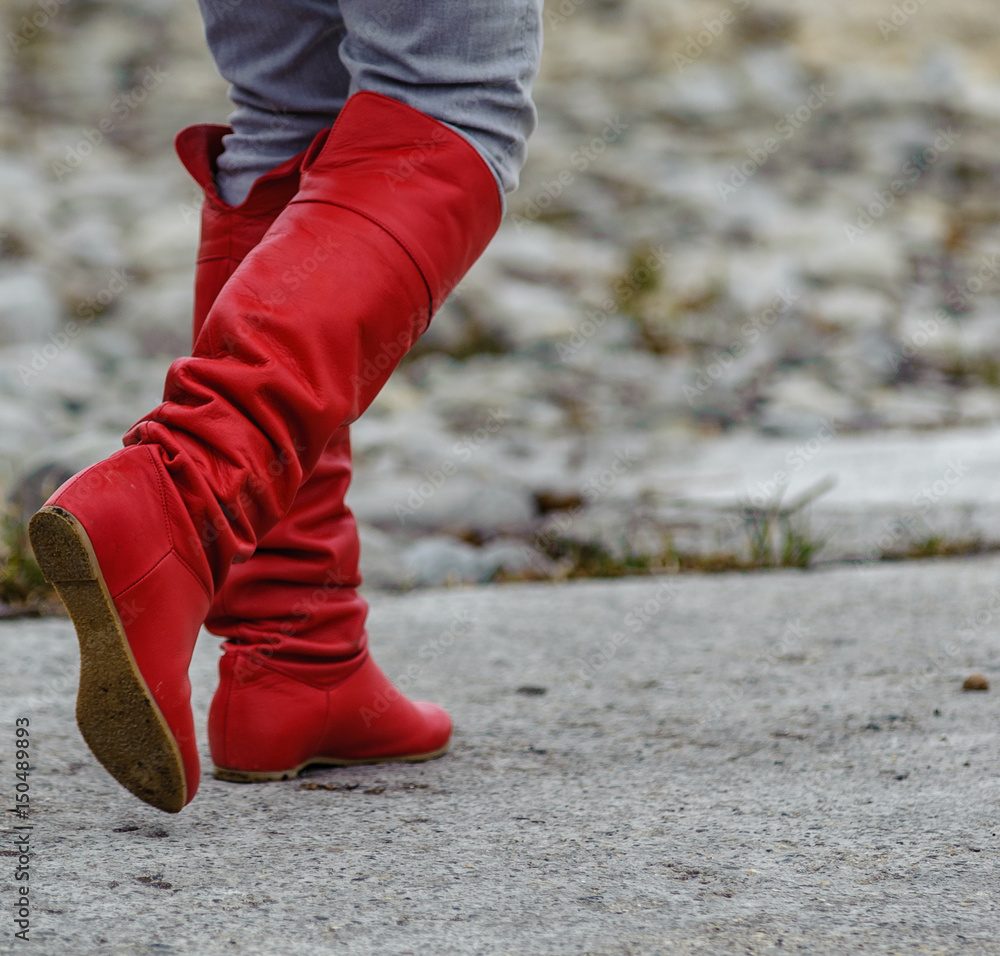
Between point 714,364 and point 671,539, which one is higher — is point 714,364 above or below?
above

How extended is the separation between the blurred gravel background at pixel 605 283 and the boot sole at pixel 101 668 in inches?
62.2

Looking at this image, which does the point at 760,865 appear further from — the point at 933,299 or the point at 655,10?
the point at 655,10

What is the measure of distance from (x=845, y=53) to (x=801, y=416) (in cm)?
949

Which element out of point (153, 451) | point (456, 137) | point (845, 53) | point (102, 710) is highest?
point (845, 53)

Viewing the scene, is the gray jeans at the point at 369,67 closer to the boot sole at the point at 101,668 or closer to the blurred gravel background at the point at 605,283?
the boot sole at the point at 101,668

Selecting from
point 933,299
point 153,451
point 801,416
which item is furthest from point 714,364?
point 153,451

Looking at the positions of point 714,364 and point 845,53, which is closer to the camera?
point 714,364

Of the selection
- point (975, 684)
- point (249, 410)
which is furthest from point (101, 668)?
point (975, 684)

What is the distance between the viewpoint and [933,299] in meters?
6.34

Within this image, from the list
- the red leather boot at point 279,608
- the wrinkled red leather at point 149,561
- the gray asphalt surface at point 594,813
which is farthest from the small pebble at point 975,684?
the wrinkled red leather at point 149,561

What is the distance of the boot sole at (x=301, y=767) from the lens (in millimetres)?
1354

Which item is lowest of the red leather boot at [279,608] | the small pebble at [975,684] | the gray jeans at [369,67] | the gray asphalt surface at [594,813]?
the gray asphalt surface at [594,813]

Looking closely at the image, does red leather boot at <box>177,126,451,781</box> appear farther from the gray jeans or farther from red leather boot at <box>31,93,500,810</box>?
red leather boot at <box>31,93,500,810</box>

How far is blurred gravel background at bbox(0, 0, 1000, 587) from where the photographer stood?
331 centimetres
